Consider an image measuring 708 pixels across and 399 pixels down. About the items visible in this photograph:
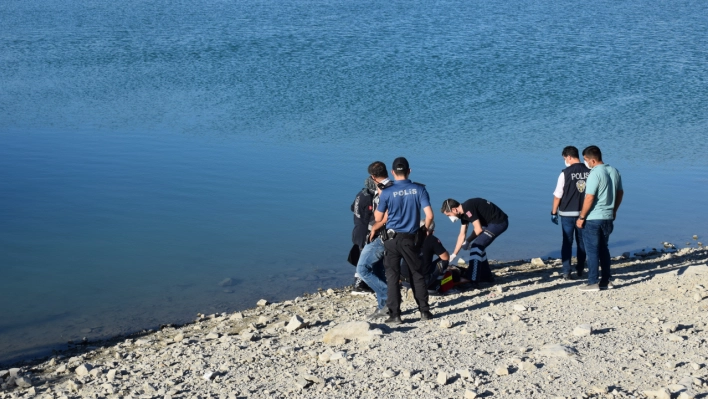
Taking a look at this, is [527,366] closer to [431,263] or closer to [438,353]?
[438,353]

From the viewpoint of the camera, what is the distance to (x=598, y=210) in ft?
30.2

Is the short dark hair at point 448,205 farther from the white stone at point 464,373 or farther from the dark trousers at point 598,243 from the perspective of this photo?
the white stone at point 464,373

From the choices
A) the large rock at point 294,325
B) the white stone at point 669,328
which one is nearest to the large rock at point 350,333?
the large rock at point 294,325

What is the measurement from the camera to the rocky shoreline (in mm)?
6344

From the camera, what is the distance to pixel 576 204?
9.91 meters

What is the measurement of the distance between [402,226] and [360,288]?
2.84m

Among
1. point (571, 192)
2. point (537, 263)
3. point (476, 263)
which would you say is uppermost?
point (571, 192)

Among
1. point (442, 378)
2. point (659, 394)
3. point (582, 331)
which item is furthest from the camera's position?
point (582, 331)

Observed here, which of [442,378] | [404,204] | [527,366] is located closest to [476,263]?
[404,204]

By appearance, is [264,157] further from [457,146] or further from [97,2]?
→ [97,2]

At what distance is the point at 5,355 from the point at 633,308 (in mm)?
7181

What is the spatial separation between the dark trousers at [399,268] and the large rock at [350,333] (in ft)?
2.25

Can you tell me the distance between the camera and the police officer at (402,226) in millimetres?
8070

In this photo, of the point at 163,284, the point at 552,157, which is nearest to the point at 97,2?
the point at 552,157
